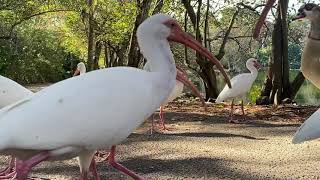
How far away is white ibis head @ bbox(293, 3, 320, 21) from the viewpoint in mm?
9625

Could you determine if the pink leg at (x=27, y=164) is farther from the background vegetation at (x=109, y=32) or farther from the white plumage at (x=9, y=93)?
the background vegetation at (x=109, y=32)

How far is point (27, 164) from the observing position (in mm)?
3604

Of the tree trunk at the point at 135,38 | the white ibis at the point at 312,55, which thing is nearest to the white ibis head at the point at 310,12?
the white ibis at the point at 312,55

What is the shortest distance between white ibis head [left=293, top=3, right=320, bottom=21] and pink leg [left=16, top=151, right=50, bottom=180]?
7.15 metres

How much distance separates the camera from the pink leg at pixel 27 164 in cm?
357

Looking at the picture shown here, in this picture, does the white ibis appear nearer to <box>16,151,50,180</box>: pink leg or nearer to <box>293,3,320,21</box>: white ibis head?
<box>293,3,320,21</box>: white ibis head

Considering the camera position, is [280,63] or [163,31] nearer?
[163,31]

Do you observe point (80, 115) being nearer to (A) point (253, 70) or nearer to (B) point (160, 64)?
(B) point (160, 64)

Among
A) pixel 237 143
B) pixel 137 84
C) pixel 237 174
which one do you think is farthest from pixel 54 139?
pixel 237 143

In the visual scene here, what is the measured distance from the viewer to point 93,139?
12.1ft

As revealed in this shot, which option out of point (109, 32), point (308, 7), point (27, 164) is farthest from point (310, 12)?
point (109, 32)

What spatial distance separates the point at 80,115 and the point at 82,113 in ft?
0.07

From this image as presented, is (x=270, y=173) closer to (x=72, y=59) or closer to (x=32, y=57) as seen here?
(x=32, y=57)

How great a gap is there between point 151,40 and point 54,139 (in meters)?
1.21
